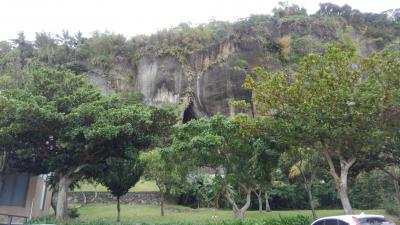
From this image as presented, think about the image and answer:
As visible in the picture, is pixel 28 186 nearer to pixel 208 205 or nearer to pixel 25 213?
pixel 25 213

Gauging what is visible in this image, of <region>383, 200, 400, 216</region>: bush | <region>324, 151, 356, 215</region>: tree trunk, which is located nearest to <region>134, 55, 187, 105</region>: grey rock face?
<region>383, 200, 400, 216</region>: bush

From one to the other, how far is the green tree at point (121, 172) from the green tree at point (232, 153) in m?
4.01

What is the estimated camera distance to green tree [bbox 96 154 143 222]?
69.5 feet

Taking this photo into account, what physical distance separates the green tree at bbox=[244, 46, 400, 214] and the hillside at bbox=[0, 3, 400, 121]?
2943 centimetres

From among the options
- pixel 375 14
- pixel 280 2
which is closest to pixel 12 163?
pixel 280 2

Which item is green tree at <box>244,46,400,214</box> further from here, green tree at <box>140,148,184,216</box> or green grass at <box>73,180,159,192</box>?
green grass at <box>73,180,159,192</box>

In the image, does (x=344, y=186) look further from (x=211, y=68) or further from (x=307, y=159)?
(x=211, y=68)

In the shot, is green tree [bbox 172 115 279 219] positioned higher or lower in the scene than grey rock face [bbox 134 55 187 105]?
lower

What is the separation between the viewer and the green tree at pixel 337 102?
1417 cm

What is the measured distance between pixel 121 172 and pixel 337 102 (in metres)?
13.5

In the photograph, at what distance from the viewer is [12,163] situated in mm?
21453

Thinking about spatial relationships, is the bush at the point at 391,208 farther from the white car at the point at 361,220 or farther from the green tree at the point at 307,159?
the white car at the point at 361,220

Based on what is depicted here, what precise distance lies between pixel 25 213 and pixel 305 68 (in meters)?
18.2

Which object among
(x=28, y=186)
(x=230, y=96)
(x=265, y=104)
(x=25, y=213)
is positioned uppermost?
(x=230, y=96)
